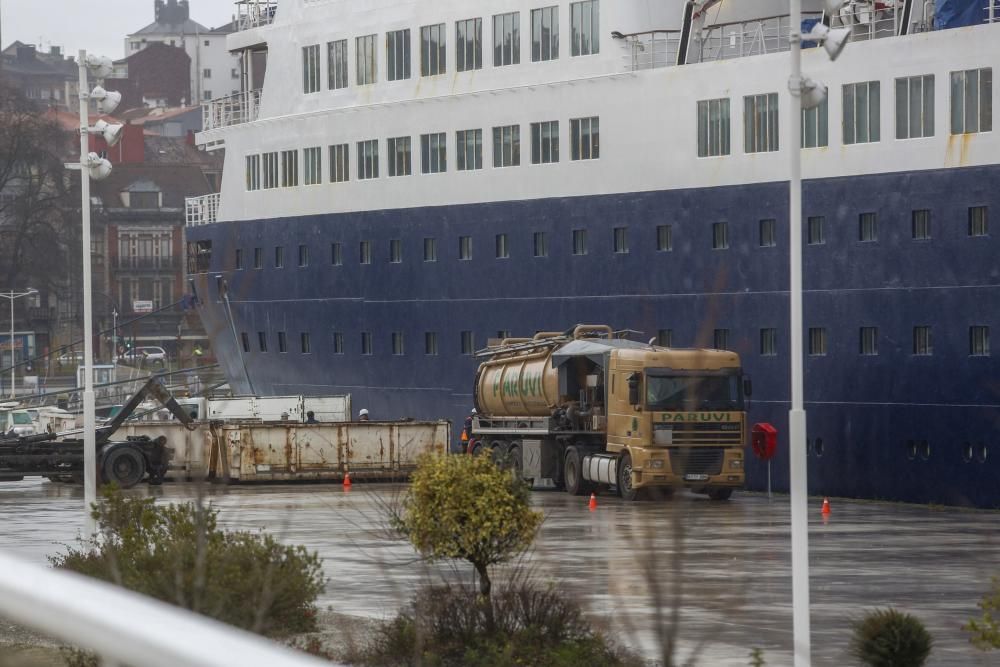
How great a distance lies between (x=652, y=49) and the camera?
1550 inches

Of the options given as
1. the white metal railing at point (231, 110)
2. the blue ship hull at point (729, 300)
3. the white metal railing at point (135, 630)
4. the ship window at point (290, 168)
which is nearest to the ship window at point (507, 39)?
the blue ship hull at point (729, 300)

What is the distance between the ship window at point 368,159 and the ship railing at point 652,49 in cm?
840

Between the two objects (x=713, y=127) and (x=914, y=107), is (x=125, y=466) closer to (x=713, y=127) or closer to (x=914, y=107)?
(x=713, y=127)

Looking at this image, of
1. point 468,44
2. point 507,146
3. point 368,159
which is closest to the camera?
point 507,146

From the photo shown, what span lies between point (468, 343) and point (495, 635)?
1119 inches

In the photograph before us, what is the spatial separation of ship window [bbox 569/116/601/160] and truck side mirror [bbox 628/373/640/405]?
23.8 feet

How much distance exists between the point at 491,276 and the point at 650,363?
800 centimetres

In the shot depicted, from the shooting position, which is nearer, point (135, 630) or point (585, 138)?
point (135, 630)

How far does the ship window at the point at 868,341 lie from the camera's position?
3306cm

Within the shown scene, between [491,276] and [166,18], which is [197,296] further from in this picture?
[166,18]

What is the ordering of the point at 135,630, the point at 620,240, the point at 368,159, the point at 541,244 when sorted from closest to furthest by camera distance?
the point at 135,630 < the point at 620,240 < the point at 541,244 < the point at 368,159

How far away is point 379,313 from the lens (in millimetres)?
43844

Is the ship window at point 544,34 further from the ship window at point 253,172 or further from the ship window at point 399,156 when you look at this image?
the ship window at point 253,172

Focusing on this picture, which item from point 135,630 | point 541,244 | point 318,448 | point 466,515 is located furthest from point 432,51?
point 135,630
